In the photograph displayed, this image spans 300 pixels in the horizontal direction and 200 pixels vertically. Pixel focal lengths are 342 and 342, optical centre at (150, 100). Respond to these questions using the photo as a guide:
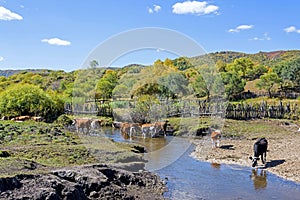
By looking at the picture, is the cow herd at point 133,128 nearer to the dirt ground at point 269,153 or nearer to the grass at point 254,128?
the dirt ground at point 269,153

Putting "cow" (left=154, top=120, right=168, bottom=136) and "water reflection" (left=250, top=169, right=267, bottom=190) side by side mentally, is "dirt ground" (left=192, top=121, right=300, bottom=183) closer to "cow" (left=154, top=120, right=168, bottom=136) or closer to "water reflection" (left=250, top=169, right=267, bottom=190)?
"water reflection" (left=250, top=169, right=267, bottom=190)

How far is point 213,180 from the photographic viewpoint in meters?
12.0

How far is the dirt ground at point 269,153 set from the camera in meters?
13.3

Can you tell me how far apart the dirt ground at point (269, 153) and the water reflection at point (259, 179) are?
1.74 ft

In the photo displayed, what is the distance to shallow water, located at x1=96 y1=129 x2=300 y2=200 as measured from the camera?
1046 cm

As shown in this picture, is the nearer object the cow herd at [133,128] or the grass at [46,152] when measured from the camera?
the grass at [46,152]

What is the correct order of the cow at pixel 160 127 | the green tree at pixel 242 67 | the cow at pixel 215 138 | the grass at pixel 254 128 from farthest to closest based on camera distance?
the green tree at pixel 242 67, the cow at pixel 160 127, the grass at pixel 254 128, the cow at pixel 215 138

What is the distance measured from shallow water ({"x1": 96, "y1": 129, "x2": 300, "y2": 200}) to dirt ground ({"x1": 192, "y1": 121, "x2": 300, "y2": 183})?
577mm

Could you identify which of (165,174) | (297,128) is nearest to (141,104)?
(297,128)

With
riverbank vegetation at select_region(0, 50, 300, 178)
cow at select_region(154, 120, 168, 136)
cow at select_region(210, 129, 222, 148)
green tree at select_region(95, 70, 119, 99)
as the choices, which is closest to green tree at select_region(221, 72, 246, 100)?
riverbank vegetation at select_region(0, 50, 300, 178)

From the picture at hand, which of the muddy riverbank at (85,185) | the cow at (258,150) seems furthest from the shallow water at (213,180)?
the muddy riverbank at (85,185)

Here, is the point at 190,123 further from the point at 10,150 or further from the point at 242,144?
the point at 10,150

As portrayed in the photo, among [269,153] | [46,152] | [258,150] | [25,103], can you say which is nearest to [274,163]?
[258,150]

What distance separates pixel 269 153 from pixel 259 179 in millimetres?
4168
